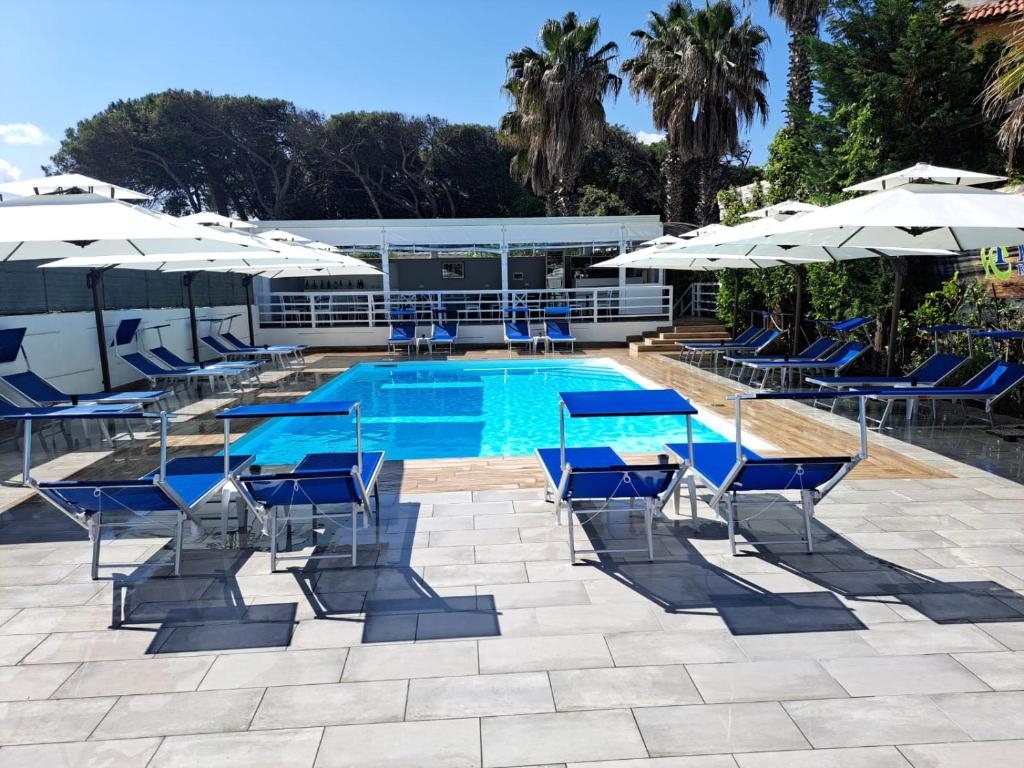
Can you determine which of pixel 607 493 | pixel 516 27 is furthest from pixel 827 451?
pixel 516 27

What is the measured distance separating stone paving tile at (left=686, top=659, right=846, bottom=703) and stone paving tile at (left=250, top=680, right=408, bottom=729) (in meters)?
1.14

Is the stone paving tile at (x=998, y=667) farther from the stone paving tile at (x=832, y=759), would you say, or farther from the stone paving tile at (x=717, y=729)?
the stone paving tile at (x=717, y=729)

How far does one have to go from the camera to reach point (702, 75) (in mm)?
17391

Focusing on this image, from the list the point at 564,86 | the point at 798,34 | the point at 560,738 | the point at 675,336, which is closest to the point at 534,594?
the point at 560,738

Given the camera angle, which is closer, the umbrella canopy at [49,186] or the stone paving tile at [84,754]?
the stone paving tile at [84,754]

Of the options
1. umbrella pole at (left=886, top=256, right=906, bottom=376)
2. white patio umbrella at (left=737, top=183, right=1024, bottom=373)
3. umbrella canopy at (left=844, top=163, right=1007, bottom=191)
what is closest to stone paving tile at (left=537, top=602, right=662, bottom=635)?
white patio umbrella at (left=737, top=183, right=1024, bottom=373)

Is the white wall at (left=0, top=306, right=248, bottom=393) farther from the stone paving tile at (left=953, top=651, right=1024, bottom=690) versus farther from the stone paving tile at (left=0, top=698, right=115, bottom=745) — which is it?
the stone paving tile at (left=953, top=651, right=1024, bottom=690)

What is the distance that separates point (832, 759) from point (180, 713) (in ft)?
7.27

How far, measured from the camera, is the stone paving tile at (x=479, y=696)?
253 cm

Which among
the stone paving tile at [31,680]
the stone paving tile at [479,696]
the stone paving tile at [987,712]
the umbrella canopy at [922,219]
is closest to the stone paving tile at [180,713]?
the stone paving tile at [31,680]

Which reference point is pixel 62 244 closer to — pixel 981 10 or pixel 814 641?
pixel 814 641

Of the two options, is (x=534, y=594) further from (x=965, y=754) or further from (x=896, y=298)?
(x=896, y=298)

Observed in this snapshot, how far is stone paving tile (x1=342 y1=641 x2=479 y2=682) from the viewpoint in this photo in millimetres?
2785

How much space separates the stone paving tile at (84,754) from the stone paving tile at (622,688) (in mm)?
1395
